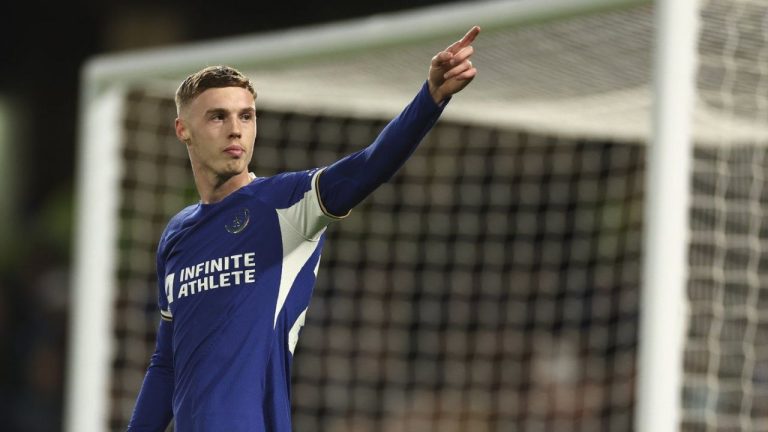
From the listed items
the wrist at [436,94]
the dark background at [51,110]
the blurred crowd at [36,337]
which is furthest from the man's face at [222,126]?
the dark background at [51,110]

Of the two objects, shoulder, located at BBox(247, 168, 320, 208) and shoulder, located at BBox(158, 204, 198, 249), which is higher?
shoulder, located at BBox(247, 168, 320, 208)

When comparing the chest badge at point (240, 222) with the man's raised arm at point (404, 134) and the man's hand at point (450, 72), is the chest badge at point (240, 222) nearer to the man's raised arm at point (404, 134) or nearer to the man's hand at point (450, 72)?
the man's raised arm at point (404, 134)

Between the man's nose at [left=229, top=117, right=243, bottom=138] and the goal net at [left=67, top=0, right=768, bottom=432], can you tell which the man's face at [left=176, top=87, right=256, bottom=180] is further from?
the goal net at [left=67, top=0, right=768, bottom=432]

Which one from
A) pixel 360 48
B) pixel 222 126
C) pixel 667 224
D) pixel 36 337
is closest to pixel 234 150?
pixel 222 126

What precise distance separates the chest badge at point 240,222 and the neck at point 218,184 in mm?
60

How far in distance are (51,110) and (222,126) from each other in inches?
410

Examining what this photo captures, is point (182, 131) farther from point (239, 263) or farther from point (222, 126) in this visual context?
point (239, 263)

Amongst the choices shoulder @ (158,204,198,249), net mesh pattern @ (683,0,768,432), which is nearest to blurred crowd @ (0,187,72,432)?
net mesh pattern @ (683,0,768,432)

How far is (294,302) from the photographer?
8.63 ft

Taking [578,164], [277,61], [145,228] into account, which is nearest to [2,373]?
[145,228]

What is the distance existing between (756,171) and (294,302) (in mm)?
3361

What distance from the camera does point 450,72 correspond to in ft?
7.90

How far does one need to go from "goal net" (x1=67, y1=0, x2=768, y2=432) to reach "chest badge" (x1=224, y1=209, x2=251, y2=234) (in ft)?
6.59

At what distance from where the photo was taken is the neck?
8.78ft
